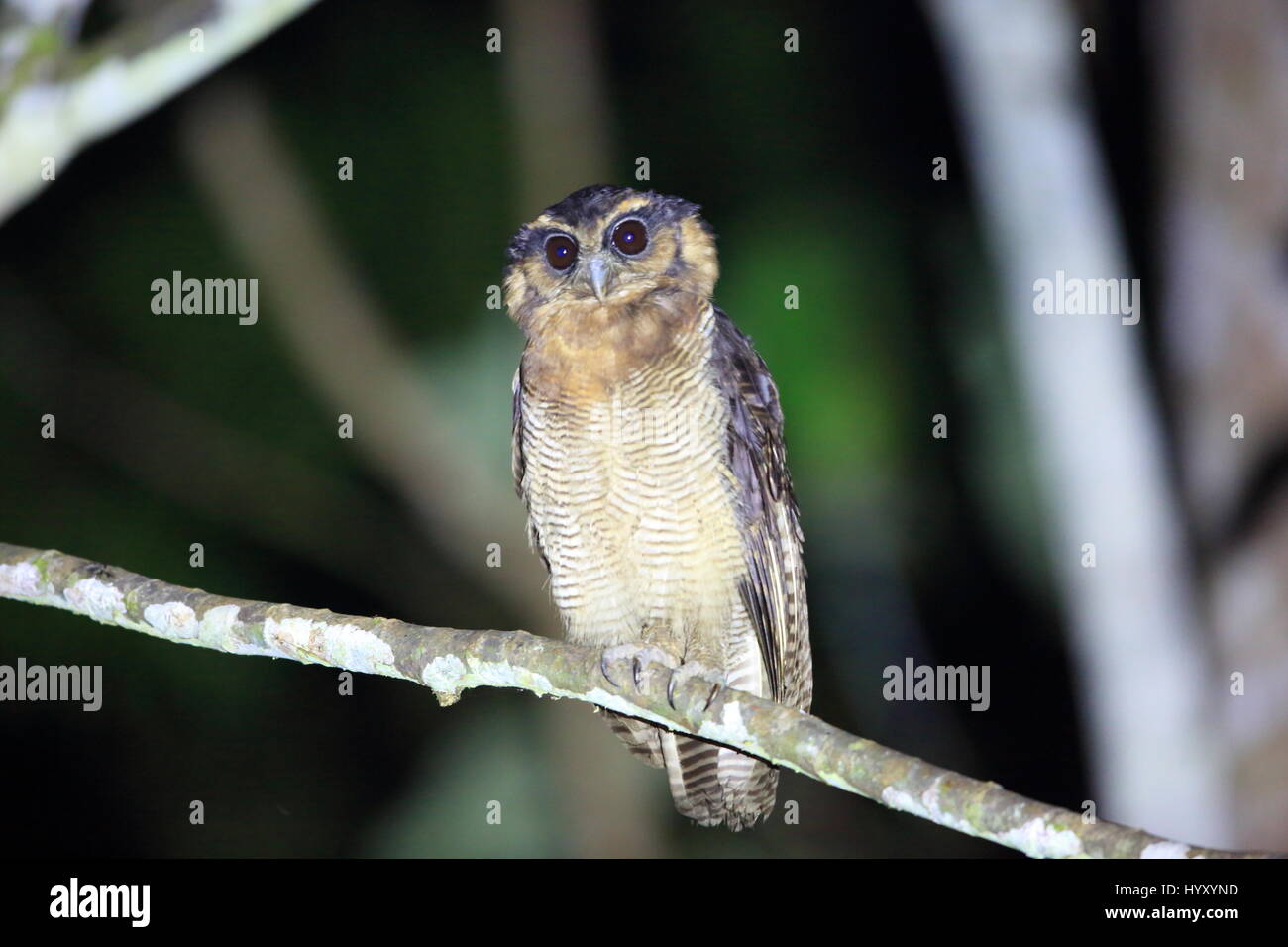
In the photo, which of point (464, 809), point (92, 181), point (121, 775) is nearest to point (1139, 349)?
point (464, 809)

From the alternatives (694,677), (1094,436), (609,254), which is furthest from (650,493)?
(1094,436)

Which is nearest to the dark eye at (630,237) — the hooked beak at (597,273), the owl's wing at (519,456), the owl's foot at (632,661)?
the hooked beak at (597,273)

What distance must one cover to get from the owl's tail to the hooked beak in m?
1.49

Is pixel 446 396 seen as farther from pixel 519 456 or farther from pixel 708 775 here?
pixel 708 775

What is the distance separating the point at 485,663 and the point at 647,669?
53cm

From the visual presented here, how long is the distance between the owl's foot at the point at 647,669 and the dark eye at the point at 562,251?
1.37m

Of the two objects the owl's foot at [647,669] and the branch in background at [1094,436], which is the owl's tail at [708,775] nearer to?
the owl's foot at [647,669]

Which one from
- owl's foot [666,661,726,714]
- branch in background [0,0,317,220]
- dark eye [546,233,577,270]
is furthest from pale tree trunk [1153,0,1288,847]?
branch in background [0,0,317,220]

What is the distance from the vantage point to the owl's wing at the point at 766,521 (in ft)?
13.2

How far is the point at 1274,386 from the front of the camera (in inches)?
192

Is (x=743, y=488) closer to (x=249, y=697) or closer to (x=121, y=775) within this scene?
(x=249, y=697)

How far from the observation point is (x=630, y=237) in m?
4.14

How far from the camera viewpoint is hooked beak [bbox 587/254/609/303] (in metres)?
4.01

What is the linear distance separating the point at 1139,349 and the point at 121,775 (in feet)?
21.7
